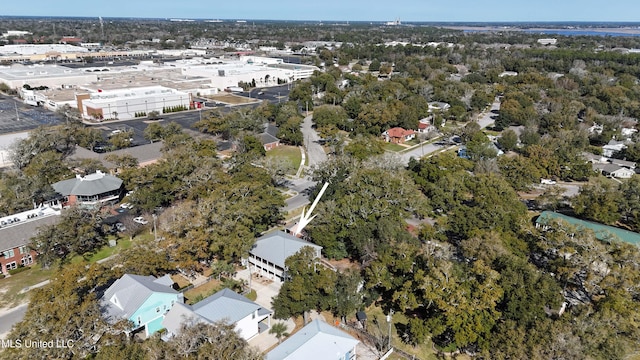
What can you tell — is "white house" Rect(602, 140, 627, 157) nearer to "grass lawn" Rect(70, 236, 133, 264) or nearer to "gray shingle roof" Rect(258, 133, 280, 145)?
"gray shingle roof" Rect(258, 133, 280, 145)

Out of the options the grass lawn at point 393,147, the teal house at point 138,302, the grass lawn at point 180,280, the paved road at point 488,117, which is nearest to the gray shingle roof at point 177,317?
the teal house at point 138,302

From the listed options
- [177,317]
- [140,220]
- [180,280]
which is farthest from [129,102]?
[177,317]

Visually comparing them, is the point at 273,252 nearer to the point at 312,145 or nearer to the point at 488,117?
the point at 312,145

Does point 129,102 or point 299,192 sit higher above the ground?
point 129,102

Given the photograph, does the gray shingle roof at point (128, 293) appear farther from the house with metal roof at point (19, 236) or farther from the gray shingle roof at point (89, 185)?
the gray shingle roof at point (89, 185)

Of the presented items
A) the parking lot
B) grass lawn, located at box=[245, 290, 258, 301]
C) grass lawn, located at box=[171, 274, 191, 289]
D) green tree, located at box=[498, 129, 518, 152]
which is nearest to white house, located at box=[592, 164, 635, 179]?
green tree, located at box=[498, 129, 518, 152]

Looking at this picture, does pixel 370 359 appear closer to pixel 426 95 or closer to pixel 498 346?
pixel 498 346
